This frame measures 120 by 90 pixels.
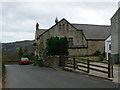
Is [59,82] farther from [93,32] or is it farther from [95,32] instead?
[95,32]

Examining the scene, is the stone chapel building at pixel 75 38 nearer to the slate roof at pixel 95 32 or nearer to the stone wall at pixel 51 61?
the slate roof at pixel 95 32

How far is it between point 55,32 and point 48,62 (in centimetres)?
1475

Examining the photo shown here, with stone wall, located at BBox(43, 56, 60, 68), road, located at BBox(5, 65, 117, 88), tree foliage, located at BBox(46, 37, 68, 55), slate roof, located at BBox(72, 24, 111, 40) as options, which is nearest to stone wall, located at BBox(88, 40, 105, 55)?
slate roof, located at BBox(72, 24, 111, 40)

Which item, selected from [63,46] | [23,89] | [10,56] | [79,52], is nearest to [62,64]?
[63,46]

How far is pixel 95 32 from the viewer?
4331 cm

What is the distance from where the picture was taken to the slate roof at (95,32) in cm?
4133

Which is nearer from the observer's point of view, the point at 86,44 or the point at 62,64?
the point at 62,64

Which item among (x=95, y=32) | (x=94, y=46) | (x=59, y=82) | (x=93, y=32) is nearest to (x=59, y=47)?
(x=59, y=82)

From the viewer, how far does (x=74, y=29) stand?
133ft

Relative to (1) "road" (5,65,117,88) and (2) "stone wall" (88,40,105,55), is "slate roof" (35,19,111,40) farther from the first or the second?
(1) "road" (5,65,117,88)

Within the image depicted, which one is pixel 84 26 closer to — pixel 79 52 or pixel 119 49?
pixel 79 52

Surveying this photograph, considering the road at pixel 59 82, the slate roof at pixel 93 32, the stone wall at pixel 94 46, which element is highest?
the slate roof at pixel 93 32

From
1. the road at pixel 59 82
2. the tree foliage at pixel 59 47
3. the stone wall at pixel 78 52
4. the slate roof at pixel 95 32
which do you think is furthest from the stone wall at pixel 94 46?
the road at pixel 59 82

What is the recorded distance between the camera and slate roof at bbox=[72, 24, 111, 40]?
41.3 metres
